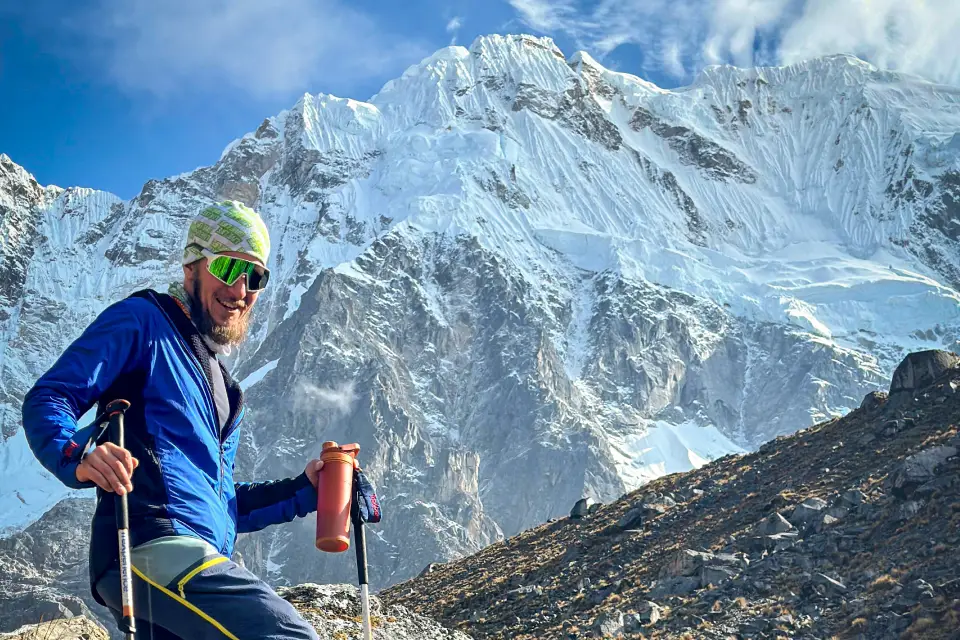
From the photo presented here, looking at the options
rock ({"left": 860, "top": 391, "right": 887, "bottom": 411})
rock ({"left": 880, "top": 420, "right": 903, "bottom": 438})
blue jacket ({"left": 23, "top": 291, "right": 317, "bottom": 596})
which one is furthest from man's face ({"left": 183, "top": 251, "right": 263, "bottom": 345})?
rock ({"left": 860, "top": 391, "right": 887, "bottom": 411})

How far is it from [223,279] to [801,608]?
594 inches

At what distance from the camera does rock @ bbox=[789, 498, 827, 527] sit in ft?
76.4

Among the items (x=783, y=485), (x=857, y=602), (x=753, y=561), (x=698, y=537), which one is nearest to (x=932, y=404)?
(x=783, y=485)

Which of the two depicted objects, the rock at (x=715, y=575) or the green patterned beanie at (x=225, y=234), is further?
the rock at (x=715, y=575)

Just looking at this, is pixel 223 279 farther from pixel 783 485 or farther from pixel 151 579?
pixel 783 485

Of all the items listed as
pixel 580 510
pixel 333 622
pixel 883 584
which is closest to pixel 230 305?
pixel 333 622

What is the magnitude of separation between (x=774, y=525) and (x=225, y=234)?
19.8m

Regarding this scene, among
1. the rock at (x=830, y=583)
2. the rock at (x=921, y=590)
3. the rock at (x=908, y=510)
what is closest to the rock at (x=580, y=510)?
the rock at (x=908, y=510)

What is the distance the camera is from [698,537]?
26.0 meters

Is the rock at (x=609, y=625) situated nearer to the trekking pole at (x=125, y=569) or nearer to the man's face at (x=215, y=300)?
the man's face at (x=215, y=300)

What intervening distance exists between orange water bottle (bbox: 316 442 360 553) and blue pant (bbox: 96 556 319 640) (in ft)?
1.87

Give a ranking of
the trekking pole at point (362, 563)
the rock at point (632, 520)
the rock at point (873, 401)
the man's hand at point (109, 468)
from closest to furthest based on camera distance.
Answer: the man's hand at point (109, 468) → the trekking pole at point (362, 563) → the rock at point (632, 520) → the rock at point (873, 401)

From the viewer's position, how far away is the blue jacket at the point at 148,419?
4848 mm

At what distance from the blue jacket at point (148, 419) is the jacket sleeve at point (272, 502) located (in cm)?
52
